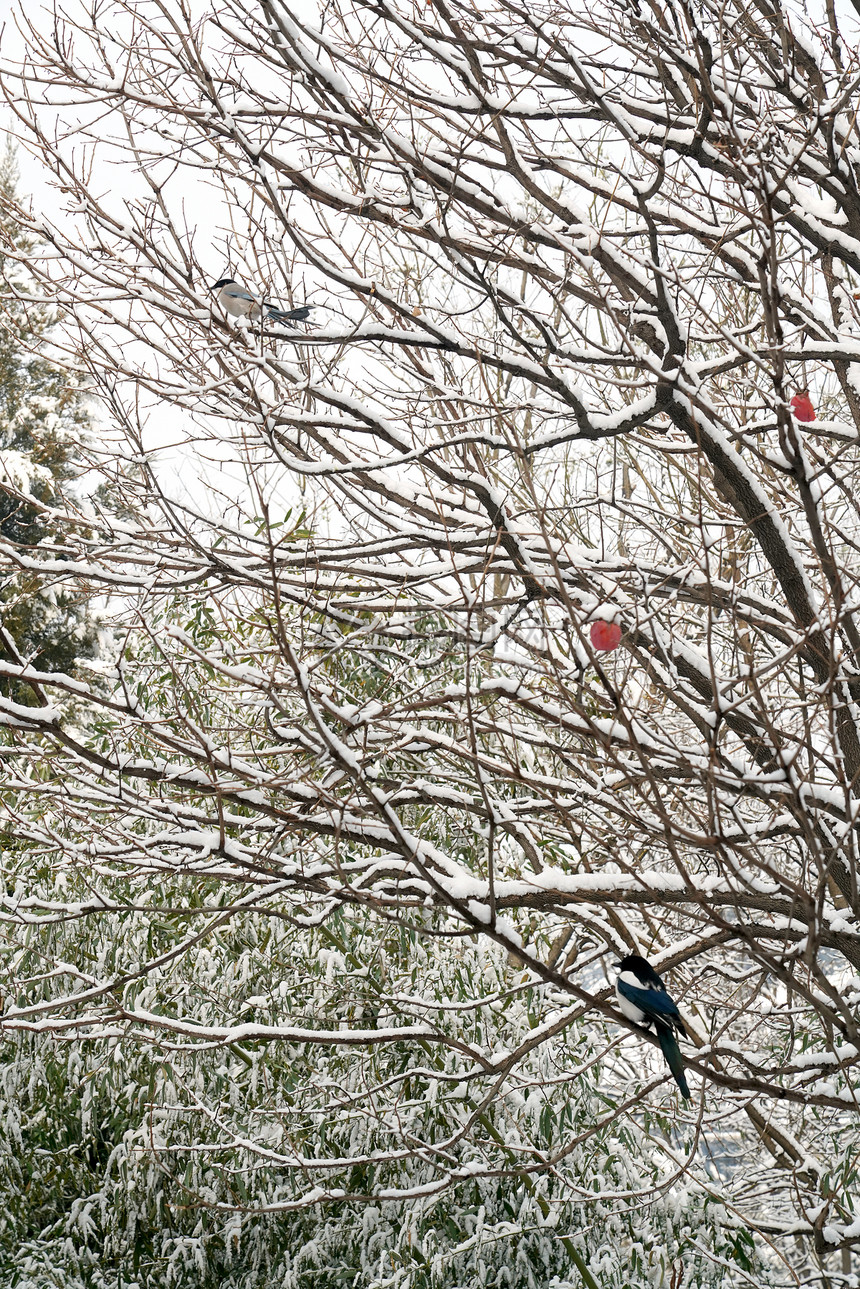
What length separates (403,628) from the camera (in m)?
3.20

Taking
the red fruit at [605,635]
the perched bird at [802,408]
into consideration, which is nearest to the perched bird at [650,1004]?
the red fruit at [605,635]

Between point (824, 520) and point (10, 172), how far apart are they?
15.7 metres

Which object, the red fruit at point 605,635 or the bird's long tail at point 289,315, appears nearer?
the red fruit at point 605,635

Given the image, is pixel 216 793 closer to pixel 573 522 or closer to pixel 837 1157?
pixel 573 522

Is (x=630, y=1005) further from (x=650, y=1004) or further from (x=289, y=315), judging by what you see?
(x=289, y=315)

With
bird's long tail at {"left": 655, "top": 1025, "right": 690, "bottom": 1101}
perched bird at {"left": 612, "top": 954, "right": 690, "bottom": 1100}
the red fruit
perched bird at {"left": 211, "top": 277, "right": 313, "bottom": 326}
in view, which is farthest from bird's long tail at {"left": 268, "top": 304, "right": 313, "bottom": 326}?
bird's long tail at {"left": 655, "top": 1025, "right": 690, "bottom": 1101}

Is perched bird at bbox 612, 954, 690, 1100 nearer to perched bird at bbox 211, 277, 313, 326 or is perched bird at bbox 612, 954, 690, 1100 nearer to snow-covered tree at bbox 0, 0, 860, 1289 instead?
snow-covered tree at bbox 0, 0, 860, 1289

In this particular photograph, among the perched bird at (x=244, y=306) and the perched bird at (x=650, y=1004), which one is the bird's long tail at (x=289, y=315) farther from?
the perched bird at (x=650, y=1004)

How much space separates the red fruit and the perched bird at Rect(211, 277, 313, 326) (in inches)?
48.3

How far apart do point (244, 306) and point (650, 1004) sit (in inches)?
80.5

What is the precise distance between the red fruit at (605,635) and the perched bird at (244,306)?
123 centimetres

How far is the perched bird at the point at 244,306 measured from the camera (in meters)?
2.71

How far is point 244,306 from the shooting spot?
275 centimetres

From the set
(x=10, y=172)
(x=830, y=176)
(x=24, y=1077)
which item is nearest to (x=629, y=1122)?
(x=24, y=1077)
